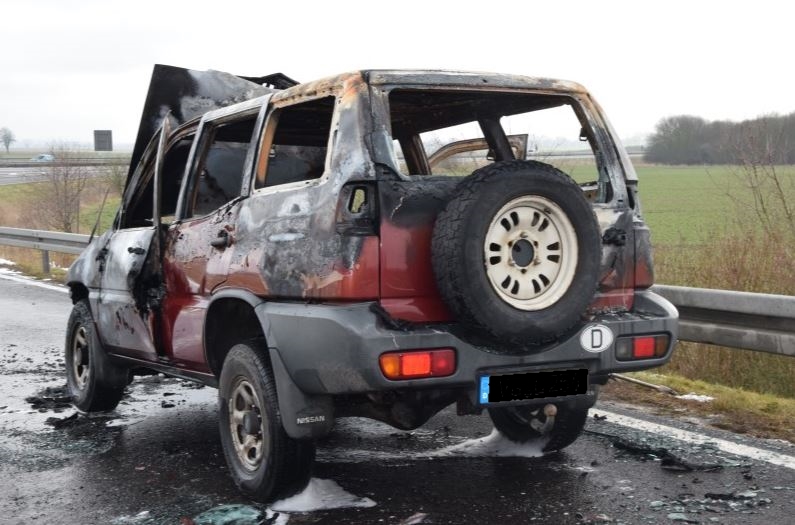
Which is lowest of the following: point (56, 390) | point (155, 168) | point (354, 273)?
point (56, 390)

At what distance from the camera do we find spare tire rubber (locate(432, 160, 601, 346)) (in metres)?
3.48

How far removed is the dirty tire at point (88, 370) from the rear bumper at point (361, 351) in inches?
94.6

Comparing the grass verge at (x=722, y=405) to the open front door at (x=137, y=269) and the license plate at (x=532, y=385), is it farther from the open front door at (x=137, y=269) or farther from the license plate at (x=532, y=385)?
the open front door at (x=137, y=269)

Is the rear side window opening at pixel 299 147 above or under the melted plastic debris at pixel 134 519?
above

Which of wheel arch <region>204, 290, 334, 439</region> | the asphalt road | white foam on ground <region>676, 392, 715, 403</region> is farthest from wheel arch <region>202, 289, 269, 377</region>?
white foam on ground <region>676, 392, 715, 403</region>

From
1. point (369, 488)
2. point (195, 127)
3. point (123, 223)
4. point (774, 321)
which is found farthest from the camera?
point (123, 223)

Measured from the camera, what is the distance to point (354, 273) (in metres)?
3.53

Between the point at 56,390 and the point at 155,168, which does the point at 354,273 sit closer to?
the point at 155,168

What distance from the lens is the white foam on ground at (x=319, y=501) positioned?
398 cm

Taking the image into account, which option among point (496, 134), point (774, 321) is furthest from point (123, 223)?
point (774, 321)

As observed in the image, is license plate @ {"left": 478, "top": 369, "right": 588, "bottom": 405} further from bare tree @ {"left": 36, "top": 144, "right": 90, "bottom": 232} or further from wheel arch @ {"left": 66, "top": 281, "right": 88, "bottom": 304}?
bare tree @ {"left": 36, "top": 144, "right": 90, "bottom": 232}

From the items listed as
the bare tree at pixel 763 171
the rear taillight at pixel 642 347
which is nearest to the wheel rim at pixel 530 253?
the rear taillight at pixel 642 347

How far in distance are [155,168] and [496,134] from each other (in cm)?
195

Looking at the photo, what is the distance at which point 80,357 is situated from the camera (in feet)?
20.5
